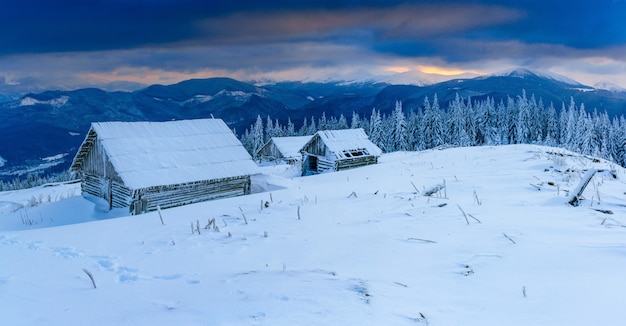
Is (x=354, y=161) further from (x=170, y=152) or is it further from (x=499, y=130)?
(x=499, y=130)

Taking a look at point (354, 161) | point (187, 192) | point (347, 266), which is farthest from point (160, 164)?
point (354, 161)

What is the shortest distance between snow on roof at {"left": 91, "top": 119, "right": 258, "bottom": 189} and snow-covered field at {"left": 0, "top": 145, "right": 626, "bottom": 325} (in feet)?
35.0

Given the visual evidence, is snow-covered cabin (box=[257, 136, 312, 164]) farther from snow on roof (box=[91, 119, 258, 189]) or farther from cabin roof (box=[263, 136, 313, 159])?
snow on roof (box=[91, 119, 258, 189])

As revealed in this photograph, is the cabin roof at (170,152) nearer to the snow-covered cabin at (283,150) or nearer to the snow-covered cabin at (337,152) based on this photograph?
the snow-covered cabin at (337,152)

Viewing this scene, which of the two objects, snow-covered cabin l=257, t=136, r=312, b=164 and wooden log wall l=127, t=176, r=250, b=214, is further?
snow-covered cabin l=257, t=136, r=312, b=164

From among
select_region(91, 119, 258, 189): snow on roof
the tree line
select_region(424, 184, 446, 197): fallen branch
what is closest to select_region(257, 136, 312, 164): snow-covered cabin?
the tree line

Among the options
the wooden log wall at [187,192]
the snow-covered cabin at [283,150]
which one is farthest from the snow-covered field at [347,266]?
the snow-covered cabin at [283,150]

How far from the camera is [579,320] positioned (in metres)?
2.73

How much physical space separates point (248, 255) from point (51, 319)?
2397 mm

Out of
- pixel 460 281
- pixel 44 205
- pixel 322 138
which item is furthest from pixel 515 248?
pixel 322 138

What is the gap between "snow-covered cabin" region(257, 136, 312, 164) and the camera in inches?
2495

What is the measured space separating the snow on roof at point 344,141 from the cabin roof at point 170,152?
1539 centimetres

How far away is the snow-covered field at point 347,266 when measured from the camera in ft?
10.2

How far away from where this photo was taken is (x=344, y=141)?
126ft
